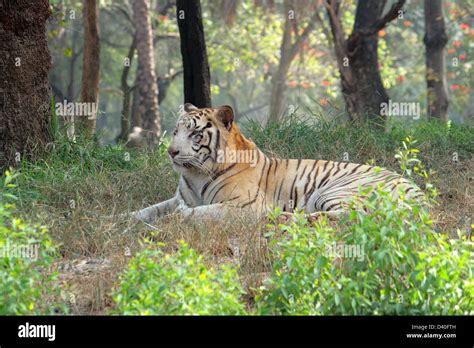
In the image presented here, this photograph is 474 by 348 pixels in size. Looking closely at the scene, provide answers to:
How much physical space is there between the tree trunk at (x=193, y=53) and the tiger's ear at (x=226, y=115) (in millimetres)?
2686

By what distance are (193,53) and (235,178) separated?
3160 mm

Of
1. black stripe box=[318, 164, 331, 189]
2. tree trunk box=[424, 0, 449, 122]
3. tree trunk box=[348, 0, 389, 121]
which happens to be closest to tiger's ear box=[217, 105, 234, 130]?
black stripe box=[318, 164, 331, 189]

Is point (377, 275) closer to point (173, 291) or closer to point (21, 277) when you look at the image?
point (173, 291)

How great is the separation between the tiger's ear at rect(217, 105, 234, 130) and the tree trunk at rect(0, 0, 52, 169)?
2.14 meters

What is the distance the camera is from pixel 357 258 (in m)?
5.41

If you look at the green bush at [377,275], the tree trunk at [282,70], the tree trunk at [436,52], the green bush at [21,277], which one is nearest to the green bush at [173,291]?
the green bush at [377,275]

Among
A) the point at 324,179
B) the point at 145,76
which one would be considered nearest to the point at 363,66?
the point at 145,76

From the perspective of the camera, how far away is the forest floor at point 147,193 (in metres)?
6.31

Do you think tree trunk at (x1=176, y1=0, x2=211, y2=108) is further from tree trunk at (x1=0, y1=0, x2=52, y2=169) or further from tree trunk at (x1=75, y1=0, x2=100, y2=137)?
tree trunk at (x1=0, y1=0, x2=52, y2=169)

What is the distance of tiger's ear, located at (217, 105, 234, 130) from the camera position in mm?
7820

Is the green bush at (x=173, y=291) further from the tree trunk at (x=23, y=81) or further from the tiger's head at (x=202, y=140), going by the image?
the tree trunk at (x=23, y=81)

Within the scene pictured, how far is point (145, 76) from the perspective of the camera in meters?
16.0

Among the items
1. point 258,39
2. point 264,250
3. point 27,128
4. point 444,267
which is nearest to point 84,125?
point 27,128
